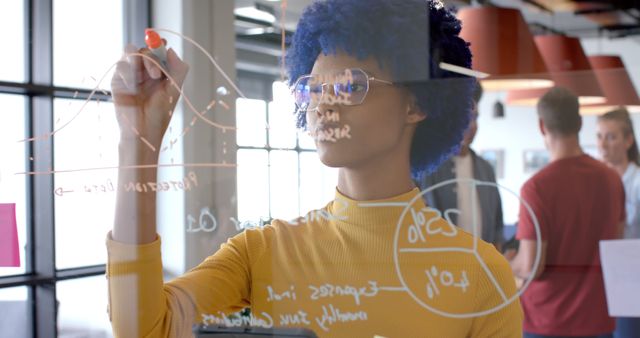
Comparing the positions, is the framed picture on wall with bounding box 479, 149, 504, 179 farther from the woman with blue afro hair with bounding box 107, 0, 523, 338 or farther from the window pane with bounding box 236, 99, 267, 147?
the window pane with bounding box 236, 99, 267, 147

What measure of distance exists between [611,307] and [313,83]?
56 centimetres

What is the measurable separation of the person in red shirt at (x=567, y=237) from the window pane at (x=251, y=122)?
45 cm

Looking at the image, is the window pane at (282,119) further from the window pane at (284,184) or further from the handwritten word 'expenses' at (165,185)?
the handwritten word 'expenses' at (165,185)

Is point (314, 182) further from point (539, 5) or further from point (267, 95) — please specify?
point (539, 5)

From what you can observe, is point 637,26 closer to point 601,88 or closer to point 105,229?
point 601,88

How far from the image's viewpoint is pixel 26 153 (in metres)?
1.50

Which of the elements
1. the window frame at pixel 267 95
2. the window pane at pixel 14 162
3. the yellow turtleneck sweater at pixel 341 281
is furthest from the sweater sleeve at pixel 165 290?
the window pane at pixel 14 162

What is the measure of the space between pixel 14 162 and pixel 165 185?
34 cm

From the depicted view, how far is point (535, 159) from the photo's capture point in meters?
1.13

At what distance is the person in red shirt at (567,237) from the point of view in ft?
3.69

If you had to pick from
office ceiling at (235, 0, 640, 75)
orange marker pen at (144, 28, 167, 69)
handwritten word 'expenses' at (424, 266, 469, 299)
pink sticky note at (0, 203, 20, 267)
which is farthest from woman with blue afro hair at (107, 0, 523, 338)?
pink sticky note at (0, 203, 20, 267)

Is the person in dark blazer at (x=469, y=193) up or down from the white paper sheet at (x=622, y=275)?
up

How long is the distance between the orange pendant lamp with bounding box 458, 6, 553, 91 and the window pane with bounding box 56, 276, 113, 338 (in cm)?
76

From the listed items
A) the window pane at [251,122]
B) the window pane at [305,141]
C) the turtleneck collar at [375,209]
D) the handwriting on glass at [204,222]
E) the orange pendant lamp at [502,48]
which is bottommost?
the handwriting on glass at [204,222]
